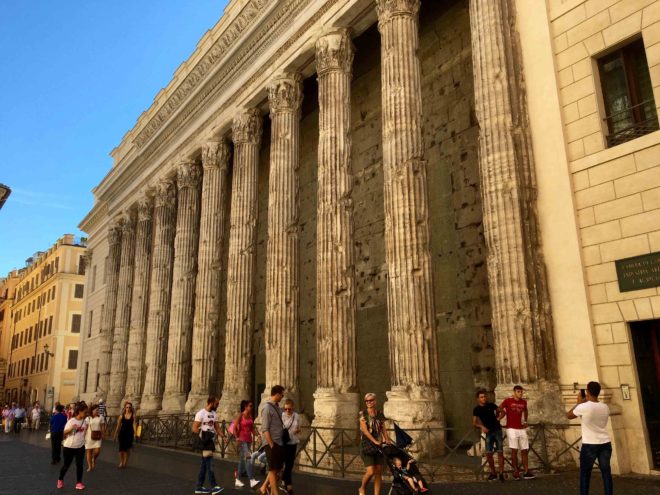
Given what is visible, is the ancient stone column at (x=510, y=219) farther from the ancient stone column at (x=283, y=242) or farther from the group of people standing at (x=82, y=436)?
the group of people standing at (x=82, y=436)

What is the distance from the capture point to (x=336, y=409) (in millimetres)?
14234

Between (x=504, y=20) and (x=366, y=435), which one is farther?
(x=504, y=20)

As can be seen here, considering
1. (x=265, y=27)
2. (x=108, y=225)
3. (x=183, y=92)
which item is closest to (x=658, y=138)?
(x=265, y=27)

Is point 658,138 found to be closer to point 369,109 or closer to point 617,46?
point 617,46

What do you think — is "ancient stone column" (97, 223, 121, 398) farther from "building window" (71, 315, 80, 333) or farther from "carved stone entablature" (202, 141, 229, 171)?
"building window" (71, 315, 80, 333)

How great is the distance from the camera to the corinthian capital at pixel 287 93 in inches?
765

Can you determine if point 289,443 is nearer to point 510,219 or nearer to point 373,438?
point 373,438

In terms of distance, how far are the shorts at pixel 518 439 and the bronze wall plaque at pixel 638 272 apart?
3.27 metres

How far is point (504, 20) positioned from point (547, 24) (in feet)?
3.21

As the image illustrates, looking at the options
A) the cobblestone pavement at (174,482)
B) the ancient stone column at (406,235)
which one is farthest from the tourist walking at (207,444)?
the ancient stone column at (406,235)

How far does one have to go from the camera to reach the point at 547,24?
12516mm

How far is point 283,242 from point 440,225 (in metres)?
4.90

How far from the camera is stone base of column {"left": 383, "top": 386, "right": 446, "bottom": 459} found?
1189 centimetres

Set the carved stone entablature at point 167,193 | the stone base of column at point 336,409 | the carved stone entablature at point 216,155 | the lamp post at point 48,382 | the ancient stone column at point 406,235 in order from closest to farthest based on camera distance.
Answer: the ancient stone column at point 406,235 < the stone base of column at point 336,409 < the carved stone entablature at point 216,155 < the carved stone entablature at point 167,193 < the lamp post at point 48,382
